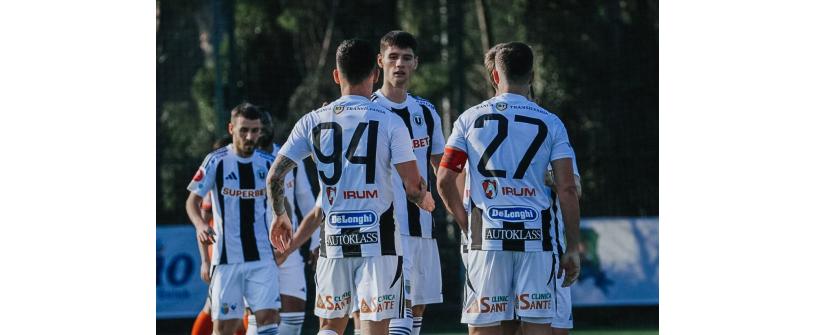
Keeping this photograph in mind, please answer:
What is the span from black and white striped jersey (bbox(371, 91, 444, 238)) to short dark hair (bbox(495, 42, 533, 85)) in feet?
4.16

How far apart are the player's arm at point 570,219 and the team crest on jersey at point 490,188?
36cm

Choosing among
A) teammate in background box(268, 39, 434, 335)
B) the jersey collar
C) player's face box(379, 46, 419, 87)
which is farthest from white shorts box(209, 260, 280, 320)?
teammate in background box(268, 39, 434, 335)

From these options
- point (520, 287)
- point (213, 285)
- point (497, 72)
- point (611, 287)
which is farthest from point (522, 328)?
point (611, 287)

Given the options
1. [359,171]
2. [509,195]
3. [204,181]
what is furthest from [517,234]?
[204,181]

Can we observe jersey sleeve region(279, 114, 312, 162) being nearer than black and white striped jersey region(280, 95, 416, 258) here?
No

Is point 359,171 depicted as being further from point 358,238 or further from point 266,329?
point 266,329

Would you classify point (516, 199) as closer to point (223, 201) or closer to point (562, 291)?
point (562, 291)

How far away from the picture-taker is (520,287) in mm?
6285

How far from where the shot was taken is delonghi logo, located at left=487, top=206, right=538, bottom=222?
6.34 m

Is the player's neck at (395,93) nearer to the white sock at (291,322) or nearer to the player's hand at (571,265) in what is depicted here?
the player's hand at (571,265)

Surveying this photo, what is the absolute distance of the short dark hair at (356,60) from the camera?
638cm

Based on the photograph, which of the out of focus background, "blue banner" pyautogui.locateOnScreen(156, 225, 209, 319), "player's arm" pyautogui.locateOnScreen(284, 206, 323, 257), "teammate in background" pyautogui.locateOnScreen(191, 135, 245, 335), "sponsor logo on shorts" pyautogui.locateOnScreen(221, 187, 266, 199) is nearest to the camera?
"player's arm" pyautogui.locateOnScreen(284, 206, 323, 257)

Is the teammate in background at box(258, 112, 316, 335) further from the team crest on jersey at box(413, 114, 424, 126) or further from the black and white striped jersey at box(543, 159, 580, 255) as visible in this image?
the black and white striped jersey at box(543, 159, 580, 255)

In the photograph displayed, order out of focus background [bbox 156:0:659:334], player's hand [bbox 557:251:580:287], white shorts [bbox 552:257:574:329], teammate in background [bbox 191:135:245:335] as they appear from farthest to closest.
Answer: out of focus background [bbox 156:0:659:334]
teammate in background [bbox 191:135:245:335]
white shorts [bbox 552:257:574:329]
player's hand [bbox 557:251:580:287]
